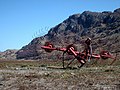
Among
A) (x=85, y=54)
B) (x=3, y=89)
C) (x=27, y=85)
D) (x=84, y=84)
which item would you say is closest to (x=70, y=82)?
(x=84, y=84)

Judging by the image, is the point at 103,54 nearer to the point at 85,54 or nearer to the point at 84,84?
the point at 85,54

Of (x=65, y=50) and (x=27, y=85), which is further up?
(x=65, y=50)

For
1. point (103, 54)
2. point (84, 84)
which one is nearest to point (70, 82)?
point (84, 84)

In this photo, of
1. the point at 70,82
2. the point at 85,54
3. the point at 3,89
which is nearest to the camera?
the point at 3,89

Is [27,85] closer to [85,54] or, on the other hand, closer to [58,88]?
[58,88]

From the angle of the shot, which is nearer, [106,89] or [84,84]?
[106,89]

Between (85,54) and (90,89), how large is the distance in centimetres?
1890

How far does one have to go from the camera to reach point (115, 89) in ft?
62.8

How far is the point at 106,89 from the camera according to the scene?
1939 cm

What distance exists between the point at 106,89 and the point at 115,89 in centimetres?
56

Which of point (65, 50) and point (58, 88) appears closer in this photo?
point (58, 88)

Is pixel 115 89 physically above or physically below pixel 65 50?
below

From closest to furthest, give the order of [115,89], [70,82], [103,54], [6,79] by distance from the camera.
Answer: [115,89] → [70,82] → [6,79] → [103,54]

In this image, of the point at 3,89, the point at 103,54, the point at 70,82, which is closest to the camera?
the point at 3,89
